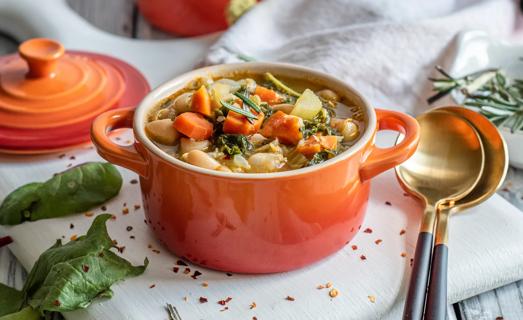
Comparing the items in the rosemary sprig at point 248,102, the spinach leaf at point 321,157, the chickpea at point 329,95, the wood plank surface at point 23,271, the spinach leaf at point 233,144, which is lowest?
the wood plank surface at point 23,271

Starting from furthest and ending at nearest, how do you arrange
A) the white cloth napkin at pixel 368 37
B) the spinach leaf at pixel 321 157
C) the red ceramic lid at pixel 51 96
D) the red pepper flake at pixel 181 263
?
the white cloth napkin at pixel 368 37 < the red ceramic lid at pixel 51 96 < the red pepper flake at pixel 181 263 < the spinach leaf at pixel 321 157

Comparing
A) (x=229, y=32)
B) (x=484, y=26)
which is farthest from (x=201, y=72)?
(x=484, y=26)

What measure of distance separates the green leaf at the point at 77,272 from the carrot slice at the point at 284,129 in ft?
1.21

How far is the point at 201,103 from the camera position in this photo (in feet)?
5.30

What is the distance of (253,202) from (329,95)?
393 millimetres

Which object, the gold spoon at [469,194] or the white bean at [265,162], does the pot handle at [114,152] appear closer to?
the white bean at [265,162]

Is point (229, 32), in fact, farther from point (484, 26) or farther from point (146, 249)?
point (146, 249)

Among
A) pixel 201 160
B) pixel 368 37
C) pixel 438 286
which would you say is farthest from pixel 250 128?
pixel 368 37

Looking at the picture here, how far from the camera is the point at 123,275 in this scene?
1.56 metres

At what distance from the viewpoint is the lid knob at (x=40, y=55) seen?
210 cm

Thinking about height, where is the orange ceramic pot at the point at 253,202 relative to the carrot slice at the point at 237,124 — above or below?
below

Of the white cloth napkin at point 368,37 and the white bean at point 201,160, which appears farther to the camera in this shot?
the white cloth napkin at point 368,37

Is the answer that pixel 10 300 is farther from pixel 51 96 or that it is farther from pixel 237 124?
pixel 51 96

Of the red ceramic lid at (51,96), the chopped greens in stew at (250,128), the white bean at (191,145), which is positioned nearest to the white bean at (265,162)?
the chopped greens in stew at (250,128)
